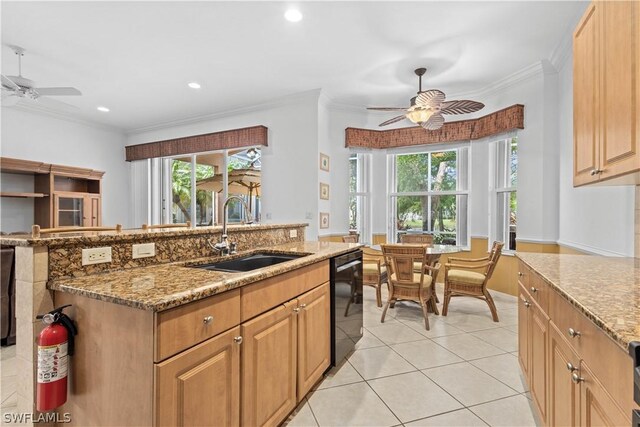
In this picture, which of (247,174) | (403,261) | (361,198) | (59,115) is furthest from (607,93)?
(59,115)

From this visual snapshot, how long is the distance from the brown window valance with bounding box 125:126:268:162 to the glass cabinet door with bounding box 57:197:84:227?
54.6 inches

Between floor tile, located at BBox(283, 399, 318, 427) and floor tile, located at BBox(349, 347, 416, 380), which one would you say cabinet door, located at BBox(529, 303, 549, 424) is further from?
floor tile, located at BBox(283, 399, 318, 427)

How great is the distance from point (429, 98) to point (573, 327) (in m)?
2.76

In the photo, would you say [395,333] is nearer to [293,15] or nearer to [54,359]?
[54,359]

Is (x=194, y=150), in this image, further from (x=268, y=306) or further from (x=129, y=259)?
(x=268, y=306)

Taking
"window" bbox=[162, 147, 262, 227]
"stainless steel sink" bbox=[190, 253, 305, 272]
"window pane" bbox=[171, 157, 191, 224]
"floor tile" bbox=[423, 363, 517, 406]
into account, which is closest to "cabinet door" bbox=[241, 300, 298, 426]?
"stainless steel sink" bbox=[190, 253, 305, 272]

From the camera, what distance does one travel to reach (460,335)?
9.71 feet

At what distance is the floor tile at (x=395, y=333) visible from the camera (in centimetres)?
286

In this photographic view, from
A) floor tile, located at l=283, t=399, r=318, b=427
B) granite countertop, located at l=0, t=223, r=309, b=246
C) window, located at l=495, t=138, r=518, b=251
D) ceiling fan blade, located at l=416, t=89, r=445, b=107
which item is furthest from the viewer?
window, located at l=495, t=138, r=518, b=251

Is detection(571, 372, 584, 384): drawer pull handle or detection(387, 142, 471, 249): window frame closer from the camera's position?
detection(571, 372, 584, 384): drawer pull handle

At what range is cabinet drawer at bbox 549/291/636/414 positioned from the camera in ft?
2.49

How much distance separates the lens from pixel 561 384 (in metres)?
1.22

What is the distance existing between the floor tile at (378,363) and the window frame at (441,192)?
280 cm

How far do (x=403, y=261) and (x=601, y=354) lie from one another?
7.56ft
